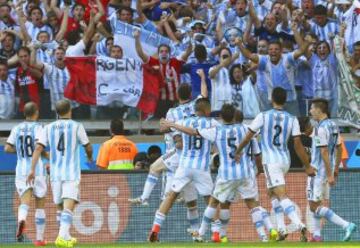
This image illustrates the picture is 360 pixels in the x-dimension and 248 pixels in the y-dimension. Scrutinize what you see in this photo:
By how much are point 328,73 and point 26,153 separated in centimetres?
609

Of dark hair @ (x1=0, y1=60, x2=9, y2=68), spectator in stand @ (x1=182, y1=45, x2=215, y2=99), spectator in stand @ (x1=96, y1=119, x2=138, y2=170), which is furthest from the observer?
spectator in stand @ (x1=182, y1=45, x2=215, y2=99)

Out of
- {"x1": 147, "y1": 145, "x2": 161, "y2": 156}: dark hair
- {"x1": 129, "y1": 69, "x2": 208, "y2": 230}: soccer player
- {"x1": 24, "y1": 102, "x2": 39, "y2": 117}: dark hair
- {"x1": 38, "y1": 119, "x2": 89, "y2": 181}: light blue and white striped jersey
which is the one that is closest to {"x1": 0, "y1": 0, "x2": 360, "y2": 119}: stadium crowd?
{"x1": 147, "y1": 145, "x2": 161, "y2": 156}: dark hair

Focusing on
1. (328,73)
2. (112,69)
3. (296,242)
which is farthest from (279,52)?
(296,242)

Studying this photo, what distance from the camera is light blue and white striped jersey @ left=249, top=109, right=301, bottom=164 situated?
846 inches

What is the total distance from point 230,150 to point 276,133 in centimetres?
72

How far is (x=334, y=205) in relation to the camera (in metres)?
23.5

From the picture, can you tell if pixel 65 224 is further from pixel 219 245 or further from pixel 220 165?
pixel 220 165

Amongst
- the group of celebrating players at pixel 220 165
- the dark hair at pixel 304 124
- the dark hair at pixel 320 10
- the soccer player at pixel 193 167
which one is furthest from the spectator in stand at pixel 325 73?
the soccer player at pixel 193 167

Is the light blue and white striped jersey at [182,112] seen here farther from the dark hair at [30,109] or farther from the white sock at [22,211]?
the white sock at [22,211]

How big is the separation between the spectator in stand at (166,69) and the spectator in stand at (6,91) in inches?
→ 89.3

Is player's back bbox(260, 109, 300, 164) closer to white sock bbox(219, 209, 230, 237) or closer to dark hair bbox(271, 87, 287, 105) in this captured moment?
dark hair bbox(271, 87, 287, 105)

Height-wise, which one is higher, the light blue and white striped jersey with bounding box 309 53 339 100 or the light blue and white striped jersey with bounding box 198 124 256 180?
the light blue and white striped jersey with bounding box 309 53 339 100

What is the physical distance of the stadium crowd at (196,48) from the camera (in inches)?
999

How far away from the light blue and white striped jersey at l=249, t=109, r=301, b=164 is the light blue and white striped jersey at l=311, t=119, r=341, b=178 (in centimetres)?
41
